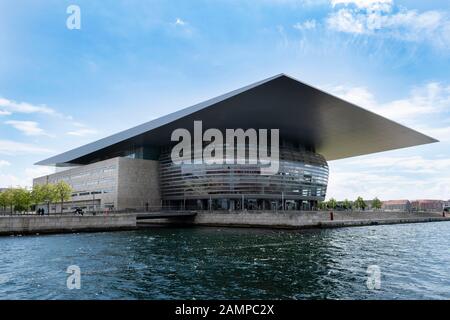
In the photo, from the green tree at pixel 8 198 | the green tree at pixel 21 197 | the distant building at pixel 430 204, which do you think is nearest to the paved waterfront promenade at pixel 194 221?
the green tree at pixel 21 197

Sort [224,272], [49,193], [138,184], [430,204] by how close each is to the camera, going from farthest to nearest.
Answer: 1. [430,204]
2. [138,184]
3. [49,193]
4. [224,272]

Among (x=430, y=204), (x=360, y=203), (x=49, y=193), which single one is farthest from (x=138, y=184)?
(x=430, y=204)

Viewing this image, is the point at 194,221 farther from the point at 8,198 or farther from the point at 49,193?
the point at 8,198

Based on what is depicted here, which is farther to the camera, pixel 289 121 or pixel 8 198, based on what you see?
pixel 289 121

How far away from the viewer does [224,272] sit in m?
13.3

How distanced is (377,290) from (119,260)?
10704mm

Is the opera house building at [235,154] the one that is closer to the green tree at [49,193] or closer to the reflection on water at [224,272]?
the green tree at [49,193]

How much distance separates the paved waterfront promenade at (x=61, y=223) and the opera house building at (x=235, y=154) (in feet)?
50.1

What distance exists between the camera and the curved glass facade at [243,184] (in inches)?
2276

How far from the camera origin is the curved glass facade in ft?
190

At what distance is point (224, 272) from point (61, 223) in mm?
23883

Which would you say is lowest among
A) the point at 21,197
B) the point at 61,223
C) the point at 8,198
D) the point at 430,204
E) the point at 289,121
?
the point at 430,204
